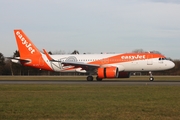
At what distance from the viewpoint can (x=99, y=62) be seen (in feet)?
158

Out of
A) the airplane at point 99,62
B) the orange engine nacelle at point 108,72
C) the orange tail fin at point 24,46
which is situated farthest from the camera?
the orange tail fin at point 24,46

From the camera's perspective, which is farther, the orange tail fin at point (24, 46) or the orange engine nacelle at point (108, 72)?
the orange tail fin at point (24, 46)

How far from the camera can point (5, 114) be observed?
13.8 metres

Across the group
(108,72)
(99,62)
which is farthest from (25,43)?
(108,72)

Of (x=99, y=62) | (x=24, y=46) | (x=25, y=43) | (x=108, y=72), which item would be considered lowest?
(x=108, y=72)

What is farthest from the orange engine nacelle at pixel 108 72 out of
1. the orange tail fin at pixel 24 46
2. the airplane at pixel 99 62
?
the orange tail fin at pixel 24 46

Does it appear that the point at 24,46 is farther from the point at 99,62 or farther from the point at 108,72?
the point at 108,72

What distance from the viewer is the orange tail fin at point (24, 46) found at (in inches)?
2056

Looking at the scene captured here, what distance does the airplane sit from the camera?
46.2 metres

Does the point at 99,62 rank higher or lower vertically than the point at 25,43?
lower

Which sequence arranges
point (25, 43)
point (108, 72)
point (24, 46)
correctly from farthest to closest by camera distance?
1. point (25, 43)
2. point (24, 46)
3. point (108, 72)

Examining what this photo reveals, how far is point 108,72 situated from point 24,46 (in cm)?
1443

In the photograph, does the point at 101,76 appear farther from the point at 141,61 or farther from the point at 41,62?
the point at 41,62

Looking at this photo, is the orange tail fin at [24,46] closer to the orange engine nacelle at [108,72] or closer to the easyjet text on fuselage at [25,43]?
the easyjet text on fuselage at [25,43]
